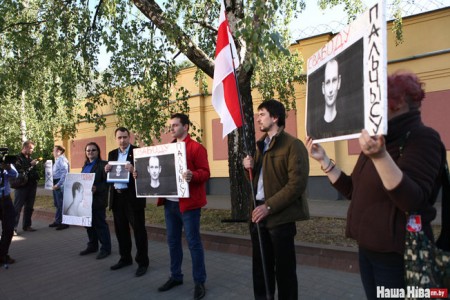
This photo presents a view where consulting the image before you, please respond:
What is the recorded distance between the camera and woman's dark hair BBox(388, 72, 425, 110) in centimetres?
191

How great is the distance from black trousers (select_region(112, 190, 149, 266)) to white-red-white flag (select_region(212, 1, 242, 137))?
227 cm

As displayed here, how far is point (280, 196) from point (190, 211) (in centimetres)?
140

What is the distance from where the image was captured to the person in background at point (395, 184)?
5.57ft

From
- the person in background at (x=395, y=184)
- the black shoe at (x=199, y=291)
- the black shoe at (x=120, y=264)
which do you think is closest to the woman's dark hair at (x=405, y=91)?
the person in background at (x=395, y=184)

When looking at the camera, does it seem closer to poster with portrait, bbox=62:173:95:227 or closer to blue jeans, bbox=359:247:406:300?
poster with portrait, bbox=62:173:95:227

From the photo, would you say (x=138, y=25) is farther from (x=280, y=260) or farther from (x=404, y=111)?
(x=404, y=111)

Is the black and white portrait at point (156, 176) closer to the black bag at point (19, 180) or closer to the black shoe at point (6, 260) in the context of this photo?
the black bag at point (19, 180)

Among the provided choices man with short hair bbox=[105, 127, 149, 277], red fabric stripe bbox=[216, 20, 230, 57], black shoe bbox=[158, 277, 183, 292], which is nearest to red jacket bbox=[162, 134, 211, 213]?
black shoe bbox=[158, 277, 183, 292]

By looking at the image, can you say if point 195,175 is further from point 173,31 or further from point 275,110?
point 173,31

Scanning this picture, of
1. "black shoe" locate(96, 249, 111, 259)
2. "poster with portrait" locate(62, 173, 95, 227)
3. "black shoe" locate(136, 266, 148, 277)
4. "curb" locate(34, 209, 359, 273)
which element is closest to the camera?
"curb" locate(34, 209, 359, 273)

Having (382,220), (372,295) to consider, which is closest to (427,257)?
(382,220)

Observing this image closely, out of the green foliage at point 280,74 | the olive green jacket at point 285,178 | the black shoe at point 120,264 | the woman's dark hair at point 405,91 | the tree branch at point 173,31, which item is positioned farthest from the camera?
the green foliage at point 280,74

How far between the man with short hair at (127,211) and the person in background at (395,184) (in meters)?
3.64

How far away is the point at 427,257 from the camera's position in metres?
1.74
